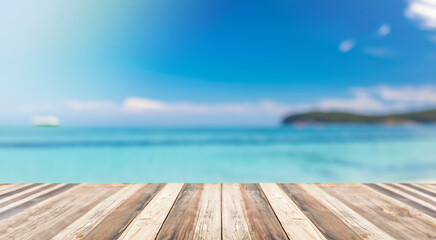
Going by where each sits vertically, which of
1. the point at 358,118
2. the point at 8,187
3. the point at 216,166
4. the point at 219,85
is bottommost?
the point at 216,166

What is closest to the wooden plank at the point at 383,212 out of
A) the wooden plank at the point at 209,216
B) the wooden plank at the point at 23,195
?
the wooden plank at the point at 209,216

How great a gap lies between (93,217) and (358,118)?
16428 mm

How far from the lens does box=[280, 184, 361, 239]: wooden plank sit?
96cm

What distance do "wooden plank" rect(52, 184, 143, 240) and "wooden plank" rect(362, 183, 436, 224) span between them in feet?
4.59

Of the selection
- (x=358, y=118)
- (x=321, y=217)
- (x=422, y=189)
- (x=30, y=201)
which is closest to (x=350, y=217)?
(x=321, y=217)

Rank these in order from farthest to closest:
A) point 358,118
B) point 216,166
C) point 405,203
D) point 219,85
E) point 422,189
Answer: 1. point 219,85
2. point 358,118
3. point 216,166
4. point 422,189
5. point 405,203

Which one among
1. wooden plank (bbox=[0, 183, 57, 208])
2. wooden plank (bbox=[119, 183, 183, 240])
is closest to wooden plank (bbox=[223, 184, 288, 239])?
wooden plank (bbox=[119, 183, 183, 240])

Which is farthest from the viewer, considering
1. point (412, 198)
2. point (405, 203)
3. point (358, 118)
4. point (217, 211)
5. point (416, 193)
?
point (358, 118)

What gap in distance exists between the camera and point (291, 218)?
1.12 m

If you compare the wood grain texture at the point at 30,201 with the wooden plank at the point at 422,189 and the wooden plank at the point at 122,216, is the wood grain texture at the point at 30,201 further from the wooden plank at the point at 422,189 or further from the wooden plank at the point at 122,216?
the wooden plank at the point at 422,189

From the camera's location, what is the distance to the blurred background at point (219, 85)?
6.14 metres

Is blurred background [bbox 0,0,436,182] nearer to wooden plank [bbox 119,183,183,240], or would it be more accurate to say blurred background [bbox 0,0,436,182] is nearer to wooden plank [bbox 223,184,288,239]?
wooden plank [bbox 223,184,288,239]

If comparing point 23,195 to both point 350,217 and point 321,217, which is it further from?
point 350,217

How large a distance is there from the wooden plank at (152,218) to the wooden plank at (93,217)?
0.51 ft
